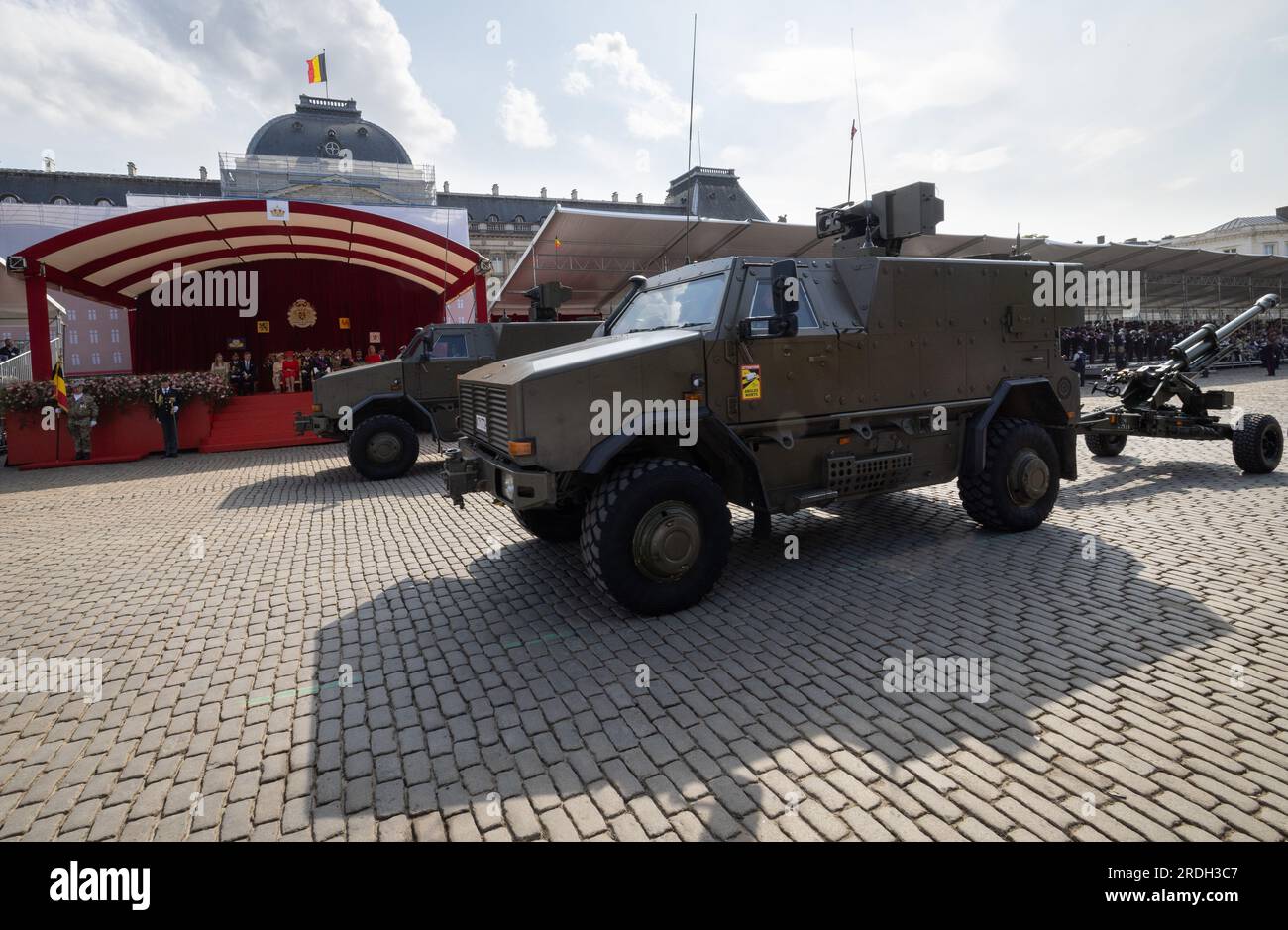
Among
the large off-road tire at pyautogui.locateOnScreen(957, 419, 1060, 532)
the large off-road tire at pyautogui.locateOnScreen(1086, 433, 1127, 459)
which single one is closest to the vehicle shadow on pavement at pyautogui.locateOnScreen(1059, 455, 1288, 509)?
the large off-road tire at pyautogui.locateOnScreen(1086, 433, 1127, 459)

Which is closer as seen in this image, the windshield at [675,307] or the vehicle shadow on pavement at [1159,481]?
the windshield at [675,307]

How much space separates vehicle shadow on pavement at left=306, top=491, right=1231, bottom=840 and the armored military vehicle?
5405mm

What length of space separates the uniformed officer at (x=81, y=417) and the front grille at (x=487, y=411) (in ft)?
38.1

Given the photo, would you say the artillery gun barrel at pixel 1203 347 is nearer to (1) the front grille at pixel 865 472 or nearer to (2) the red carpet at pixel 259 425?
(1) the front grille at pixel 865 472

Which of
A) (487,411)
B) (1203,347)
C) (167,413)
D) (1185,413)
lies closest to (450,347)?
(487,411)

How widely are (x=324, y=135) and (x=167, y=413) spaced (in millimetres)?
50866

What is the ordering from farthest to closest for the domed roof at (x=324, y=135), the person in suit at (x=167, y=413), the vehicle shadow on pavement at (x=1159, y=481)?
the domed roof at (x=324, y=135)
the person in suit at (x=167, y=413)
the vehicle shadow on pavement at (x=1159, y=481)

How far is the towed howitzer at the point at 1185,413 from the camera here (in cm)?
816

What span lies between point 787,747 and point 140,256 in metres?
21.5

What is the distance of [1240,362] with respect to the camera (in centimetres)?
3105

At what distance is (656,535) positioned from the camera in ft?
15.1

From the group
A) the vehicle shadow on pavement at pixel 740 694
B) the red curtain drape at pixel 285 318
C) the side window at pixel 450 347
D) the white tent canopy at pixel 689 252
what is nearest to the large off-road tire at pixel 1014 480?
the vehicle shadow on pavement at pixel 740 694

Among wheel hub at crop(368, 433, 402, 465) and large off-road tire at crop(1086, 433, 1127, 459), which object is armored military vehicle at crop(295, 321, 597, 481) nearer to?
wheel hub at crop(368, 433, 402, 465)
